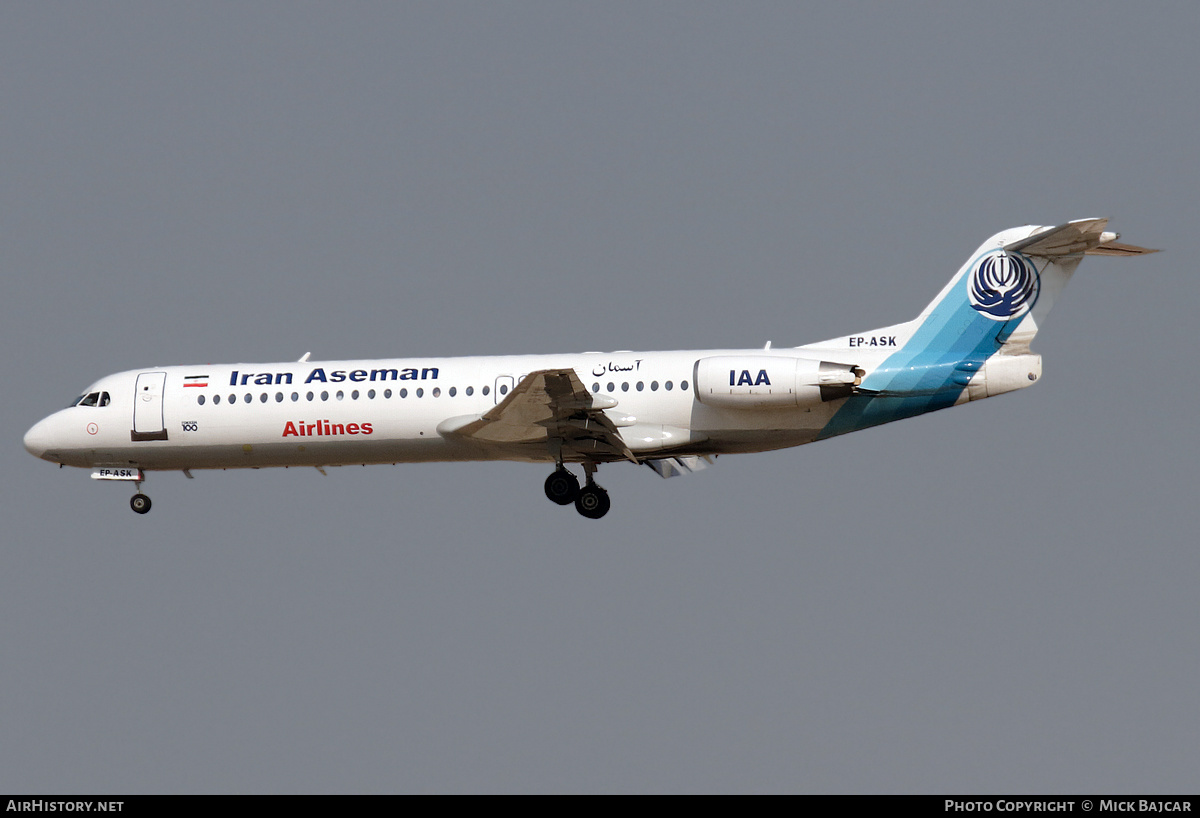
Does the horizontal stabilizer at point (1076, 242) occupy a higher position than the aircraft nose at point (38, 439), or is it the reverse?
the aircraft nose at point (38, 439)

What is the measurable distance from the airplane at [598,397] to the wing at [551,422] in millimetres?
38

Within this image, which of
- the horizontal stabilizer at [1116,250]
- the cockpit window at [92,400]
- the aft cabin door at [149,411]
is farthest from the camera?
the cockpit window at [92,400]

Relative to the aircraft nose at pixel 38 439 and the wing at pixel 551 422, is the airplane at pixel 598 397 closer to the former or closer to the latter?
the wing at pixel 551 422

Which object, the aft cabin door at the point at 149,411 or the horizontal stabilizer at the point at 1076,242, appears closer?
the horizontal stabilizer at the point at 1076,242

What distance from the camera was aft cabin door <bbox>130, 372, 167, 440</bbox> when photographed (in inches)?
1171

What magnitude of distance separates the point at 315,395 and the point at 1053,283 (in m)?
13.6

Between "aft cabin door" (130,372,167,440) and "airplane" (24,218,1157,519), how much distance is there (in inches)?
1.1

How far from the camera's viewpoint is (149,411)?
29.9 meters

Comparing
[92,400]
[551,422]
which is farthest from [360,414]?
[92,400]

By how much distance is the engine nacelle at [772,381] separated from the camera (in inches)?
1042

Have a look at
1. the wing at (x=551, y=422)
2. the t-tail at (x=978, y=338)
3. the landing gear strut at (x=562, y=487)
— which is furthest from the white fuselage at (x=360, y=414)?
the t-tail at (x=978, y=338)

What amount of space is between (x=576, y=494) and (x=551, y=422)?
6.13ft

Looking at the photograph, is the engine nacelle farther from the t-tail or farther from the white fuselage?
the t-tail

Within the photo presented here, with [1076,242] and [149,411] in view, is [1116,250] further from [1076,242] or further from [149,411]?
[149,411]
